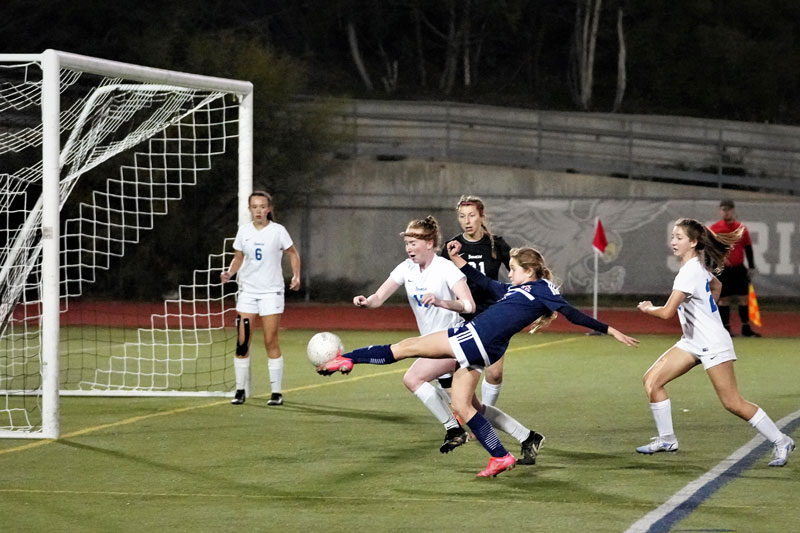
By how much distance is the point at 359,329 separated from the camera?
70.3 feet

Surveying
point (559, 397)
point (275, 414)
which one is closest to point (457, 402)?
point (275, 414)

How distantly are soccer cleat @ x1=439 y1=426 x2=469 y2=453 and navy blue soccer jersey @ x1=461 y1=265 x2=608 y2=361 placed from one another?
83 centimetres

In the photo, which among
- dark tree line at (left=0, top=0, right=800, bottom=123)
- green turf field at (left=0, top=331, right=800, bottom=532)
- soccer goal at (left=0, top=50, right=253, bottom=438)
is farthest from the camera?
dark tree line at (left=0, top=0, right=800, bottom=123)

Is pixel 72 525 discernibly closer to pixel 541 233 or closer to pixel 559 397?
pixel 559 397

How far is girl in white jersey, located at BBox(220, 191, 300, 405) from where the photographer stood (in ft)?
39.2

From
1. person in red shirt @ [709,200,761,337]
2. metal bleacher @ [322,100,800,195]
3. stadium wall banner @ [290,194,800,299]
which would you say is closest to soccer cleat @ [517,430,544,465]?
person in red shirt @ [709,200,761,337]

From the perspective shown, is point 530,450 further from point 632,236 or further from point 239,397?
point 632,236

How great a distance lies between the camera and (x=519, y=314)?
8.16 meters

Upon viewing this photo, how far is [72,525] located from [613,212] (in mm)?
20067

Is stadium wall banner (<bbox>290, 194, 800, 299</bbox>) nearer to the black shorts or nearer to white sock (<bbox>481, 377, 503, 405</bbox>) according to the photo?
the black shorts

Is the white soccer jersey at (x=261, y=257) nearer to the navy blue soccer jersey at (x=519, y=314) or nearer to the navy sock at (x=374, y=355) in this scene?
the navy sock at (x=374, y=355)

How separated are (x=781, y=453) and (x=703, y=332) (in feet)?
3.15

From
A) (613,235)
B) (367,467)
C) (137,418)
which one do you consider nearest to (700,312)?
(367,467)

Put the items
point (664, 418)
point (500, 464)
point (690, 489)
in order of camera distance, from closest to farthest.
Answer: point (690, 489)
point (500, 464)
point (664, 418)
